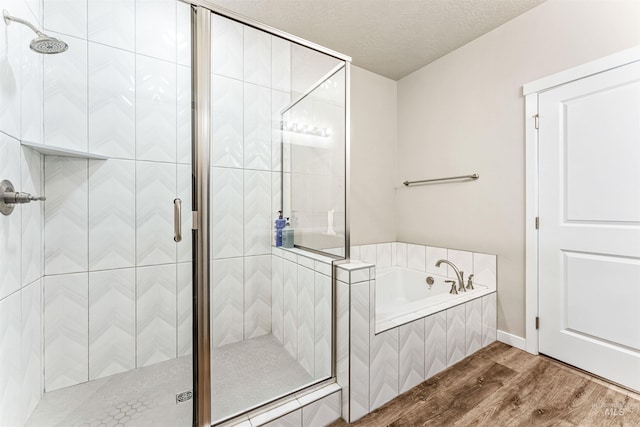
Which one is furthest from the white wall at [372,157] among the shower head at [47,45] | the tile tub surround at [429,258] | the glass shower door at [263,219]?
the shower head at [47,45]

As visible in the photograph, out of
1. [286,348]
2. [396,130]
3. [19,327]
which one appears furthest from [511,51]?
[19,327]

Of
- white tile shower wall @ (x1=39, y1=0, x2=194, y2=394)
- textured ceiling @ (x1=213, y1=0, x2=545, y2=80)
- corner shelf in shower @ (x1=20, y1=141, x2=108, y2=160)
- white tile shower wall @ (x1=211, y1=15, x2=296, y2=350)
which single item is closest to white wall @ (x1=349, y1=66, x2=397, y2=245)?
textured ceiling @ (x1=213, y1=0, x2=545, y2=80)

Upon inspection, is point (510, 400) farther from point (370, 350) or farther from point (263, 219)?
point (263, 219)

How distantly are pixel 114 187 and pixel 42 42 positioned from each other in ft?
2.26

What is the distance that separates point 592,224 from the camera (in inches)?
66.9

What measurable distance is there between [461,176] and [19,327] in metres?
2.89

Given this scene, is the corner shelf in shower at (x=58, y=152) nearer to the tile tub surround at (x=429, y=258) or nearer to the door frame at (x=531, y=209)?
the tile tub surround at (x=429, y=258)

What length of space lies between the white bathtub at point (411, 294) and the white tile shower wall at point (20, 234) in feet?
5.52

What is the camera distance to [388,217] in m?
2.98

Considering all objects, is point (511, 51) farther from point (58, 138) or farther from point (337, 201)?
point (58, 138)

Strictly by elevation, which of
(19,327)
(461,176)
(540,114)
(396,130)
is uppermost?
(396,130)

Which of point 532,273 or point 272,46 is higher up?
point 272,46

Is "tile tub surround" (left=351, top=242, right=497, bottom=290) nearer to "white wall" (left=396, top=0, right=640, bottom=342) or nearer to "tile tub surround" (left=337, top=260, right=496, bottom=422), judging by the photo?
"white wall" (left=396, top=0, right=640, bottom=342)

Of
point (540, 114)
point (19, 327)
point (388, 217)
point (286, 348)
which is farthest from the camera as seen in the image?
point (388, 217)
